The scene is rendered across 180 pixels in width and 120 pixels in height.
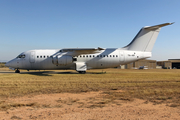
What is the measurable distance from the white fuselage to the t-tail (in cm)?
83

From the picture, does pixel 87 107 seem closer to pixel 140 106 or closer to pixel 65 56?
pixel 140 106

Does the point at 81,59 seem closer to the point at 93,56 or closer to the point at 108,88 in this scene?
the point at 93,56

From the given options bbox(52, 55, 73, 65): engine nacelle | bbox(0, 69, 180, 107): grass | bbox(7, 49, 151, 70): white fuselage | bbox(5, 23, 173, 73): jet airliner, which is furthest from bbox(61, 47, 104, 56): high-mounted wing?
bbox(0, 69, 180, 107): grass

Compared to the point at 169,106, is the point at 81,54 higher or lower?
higher

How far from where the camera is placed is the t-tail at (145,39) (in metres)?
22.3

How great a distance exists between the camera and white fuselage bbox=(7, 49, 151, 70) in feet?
74.4

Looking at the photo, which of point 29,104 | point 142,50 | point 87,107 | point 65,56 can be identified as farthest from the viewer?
point 142,50

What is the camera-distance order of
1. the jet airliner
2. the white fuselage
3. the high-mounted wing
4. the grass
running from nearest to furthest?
the grass < the high-mounted wing < the jet airliner < the white fuselage

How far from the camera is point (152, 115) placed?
4.89 meters

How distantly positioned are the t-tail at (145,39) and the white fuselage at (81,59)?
2.73 ft

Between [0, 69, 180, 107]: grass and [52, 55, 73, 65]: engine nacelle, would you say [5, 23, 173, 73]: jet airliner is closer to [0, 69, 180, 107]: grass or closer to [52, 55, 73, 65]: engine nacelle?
[52, 55, 73, 65]: engine nacelle

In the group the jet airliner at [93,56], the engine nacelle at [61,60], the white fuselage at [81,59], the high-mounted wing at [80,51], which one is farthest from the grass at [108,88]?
the white fuselage at [81,59]

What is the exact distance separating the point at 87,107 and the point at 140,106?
2.22 metres

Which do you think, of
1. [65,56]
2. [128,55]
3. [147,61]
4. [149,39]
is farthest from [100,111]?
[147,61]
